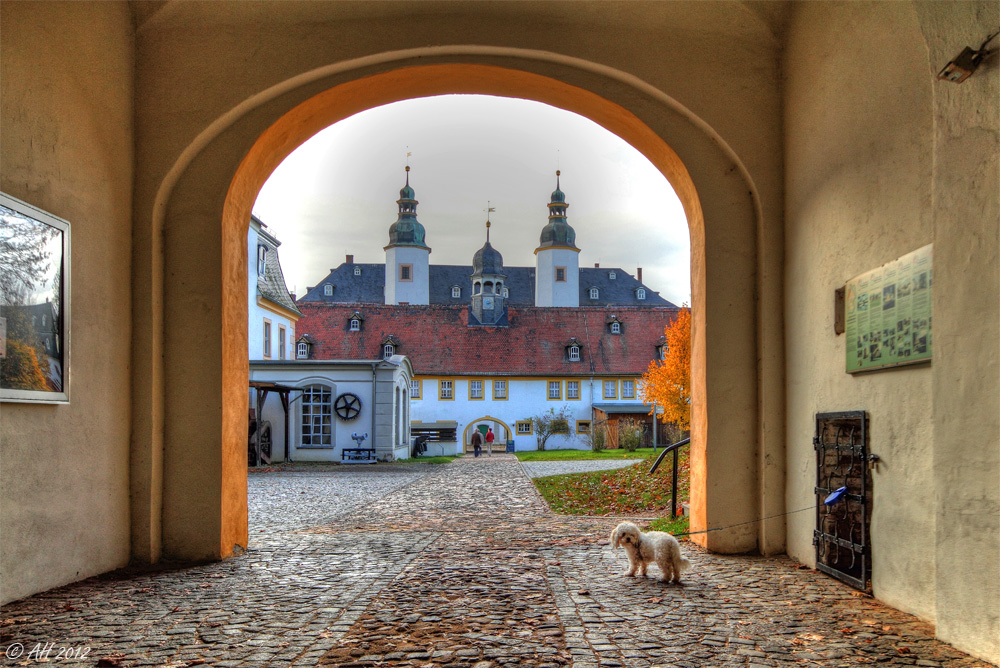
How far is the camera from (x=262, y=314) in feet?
114

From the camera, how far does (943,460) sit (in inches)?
182

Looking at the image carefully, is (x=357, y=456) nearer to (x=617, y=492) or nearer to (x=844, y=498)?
(x=617, y=492)

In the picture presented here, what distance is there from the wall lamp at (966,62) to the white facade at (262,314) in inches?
1137

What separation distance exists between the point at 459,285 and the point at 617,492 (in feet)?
204

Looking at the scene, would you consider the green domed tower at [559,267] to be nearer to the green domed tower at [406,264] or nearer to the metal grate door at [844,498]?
the green domed tower at [406,264]

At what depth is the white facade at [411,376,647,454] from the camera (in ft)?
148

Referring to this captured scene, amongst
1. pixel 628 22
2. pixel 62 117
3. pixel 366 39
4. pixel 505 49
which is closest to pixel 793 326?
pixel 628 22

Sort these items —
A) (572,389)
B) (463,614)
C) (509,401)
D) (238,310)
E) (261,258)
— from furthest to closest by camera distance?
1. (572,389)
2. (509,401)
3. (261,258)
4. (238,310)
5. (463,614)

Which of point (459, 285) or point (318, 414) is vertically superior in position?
point (459, 285)

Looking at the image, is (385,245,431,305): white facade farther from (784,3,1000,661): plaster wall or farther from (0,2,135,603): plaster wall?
(784,3,1000,661): plaster wall

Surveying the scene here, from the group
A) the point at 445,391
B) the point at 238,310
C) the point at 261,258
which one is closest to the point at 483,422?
the point at 445,391

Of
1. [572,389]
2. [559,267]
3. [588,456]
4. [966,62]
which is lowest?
[588,456]

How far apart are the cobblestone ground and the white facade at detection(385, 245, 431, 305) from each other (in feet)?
207

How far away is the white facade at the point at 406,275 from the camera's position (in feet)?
233
